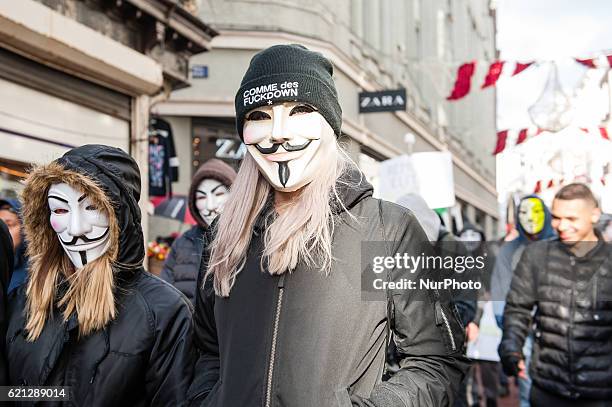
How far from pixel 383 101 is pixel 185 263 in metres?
9.16

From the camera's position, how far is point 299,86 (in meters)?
2.03

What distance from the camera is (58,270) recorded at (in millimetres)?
2520

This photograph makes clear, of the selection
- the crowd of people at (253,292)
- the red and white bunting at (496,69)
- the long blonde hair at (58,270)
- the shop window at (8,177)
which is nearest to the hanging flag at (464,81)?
the red and white bunting at (496,69)

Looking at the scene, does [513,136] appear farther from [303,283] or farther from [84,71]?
[303,283]

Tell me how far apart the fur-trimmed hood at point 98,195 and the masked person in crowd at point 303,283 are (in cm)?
46

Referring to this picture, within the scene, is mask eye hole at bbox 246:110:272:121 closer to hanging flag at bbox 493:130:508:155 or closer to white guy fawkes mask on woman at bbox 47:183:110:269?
white guy fawkes mask on woman at bbox 47:183:110:269

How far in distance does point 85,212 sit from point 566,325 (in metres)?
2.69

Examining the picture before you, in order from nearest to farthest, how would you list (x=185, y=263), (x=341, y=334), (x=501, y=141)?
(x=341, y=334) < (x=185, y=263) < (x=501, y=141)

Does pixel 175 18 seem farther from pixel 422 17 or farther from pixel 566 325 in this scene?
pixel 422 17

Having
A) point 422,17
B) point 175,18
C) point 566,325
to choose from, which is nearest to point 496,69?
point 175,18

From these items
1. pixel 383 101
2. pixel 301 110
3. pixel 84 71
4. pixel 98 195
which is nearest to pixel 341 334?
pixel 301 110

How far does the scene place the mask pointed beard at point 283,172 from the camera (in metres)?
2.03

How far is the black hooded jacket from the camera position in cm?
178

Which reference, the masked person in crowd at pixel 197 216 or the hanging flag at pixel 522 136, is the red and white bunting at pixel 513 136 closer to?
the hanging flag at pixel 522 136
